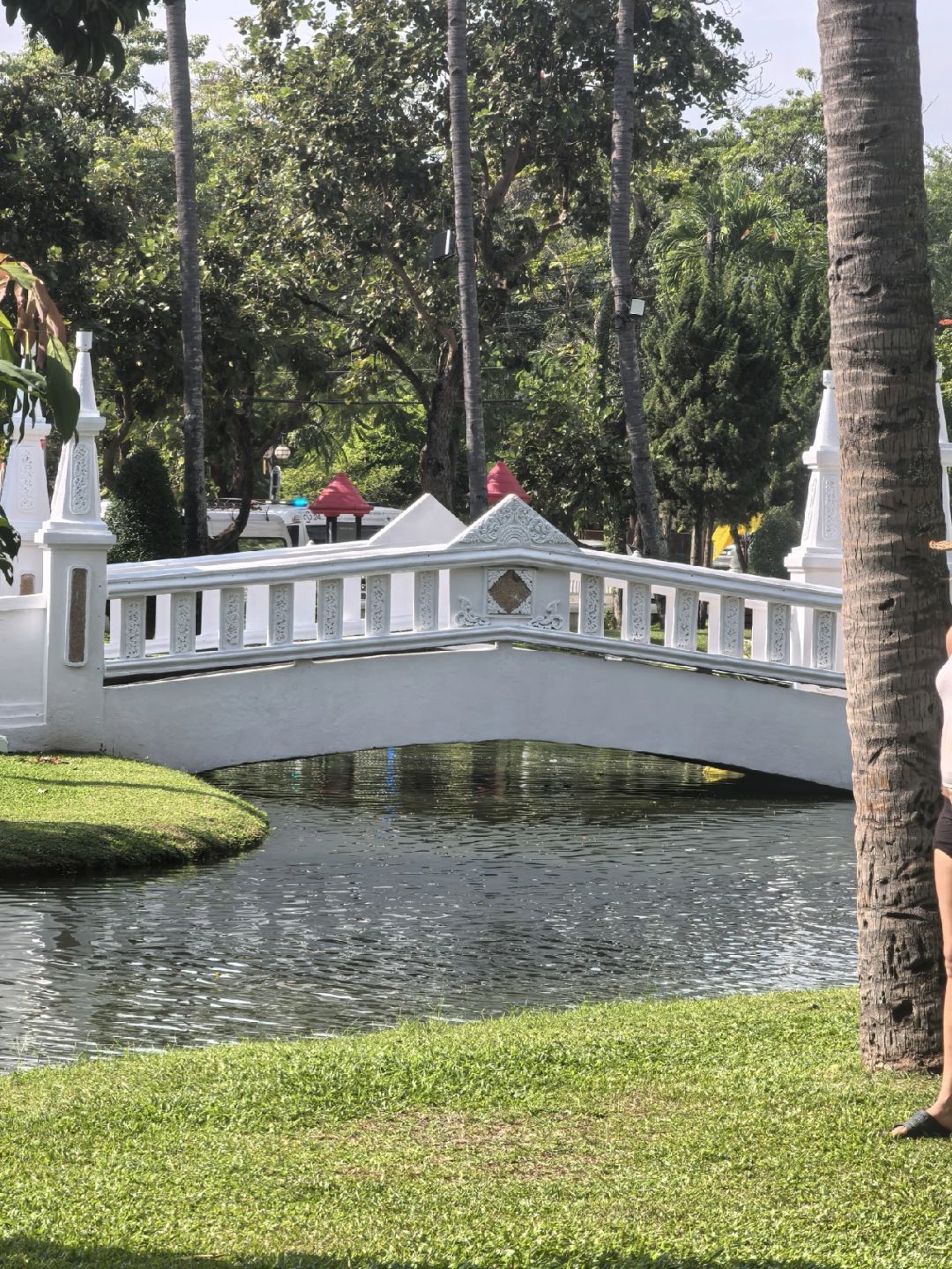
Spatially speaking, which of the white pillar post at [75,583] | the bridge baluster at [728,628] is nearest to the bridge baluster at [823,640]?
the bridge baluster at [728,628]

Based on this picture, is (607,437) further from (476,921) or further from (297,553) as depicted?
(476,921)

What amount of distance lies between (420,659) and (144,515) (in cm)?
907

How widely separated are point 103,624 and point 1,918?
470 cm

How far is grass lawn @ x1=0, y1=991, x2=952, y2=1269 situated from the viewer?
4035 mm

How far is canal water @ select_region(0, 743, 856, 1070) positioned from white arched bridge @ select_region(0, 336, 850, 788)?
→ 676 millimetres

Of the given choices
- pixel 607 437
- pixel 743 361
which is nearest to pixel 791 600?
pixel 607 437

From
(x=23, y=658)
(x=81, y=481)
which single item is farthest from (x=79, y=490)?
(x=23, y=658)

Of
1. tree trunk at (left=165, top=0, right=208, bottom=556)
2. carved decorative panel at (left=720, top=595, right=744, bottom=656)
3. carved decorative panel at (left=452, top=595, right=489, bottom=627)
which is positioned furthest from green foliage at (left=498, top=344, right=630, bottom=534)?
carved decorative panel at (left=452, top=595, right=489, bottom=627)

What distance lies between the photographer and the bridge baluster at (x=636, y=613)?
14406 millimetres

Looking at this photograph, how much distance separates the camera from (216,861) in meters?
11.0

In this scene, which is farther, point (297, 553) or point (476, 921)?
point (297, 553)

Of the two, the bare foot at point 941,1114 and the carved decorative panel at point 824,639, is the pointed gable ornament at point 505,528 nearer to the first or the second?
the carved decorative panel at point 824,639

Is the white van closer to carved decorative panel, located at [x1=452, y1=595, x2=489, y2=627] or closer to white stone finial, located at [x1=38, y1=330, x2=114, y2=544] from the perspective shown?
carved decorative panel, located at [x1=452, y1=595, x2=489, y2=627]

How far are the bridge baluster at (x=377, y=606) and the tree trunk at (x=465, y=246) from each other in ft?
31.6
